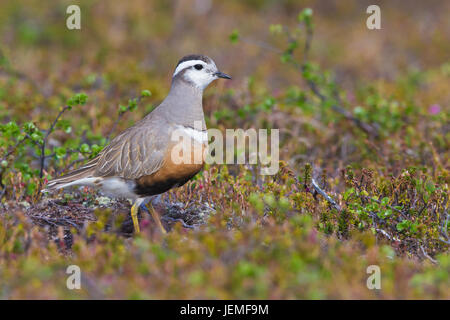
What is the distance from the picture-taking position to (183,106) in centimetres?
591

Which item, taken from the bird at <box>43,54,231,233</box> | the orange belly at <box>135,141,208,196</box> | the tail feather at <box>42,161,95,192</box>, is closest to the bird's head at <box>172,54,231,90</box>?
the bird at <box>43,54,231,233</box>

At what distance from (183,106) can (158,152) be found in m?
0.61

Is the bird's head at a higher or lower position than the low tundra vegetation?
higher

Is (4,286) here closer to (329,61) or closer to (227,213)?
(227,213)

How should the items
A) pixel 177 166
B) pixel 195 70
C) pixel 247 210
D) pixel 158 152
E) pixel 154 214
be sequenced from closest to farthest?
1. pixel 177 166
2. pixel 158 152
3. pixel 247 210
4. pixel 154 214
5. pixel 195 70

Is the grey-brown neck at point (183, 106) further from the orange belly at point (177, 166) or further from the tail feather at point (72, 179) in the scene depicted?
the tail feather at point (72, 179)

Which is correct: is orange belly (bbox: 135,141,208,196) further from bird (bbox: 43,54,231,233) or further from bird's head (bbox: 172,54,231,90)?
bird's head (bbox: 172,54,231,90)

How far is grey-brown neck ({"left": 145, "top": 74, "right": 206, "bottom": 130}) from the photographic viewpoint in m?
5.83

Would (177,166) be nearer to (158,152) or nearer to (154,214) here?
(158,152)

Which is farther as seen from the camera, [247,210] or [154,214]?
[154,214]

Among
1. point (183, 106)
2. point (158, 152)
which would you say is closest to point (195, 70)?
point (183, 106)

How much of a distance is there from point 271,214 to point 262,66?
7915 mm

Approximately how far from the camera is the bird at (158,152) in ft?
18.3
